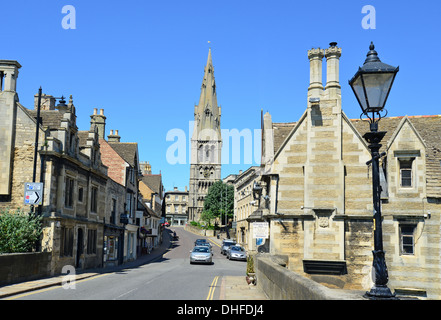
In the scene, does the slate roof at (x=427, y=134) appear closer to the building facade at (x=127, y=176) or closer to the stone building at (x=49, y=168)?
the stone building at (x=49, y=168)

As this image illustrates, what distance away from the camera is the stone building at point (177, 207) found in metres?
160

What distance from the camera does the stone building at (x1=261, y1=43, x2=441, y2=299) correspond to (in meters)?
17.6

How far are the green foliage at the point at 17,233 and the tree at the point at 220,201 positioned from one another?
283 feet

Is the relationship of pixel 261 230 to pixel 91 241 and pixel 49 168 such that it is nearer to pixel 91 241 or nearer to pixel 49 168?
pixel 49 168

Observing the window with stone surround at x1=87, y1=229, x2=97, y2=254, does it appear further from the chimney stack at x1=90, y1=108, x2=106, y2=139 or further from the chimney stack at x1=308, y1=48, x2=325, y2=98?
the chimney stack at x1=308, y1=48, x2=325, y2=98

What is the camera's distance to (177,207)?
16175cm

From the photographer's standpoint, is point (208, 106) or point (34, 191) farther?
point (208, 106)

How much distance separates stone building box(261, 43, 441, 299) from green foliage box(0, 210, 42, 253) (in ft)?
40.4

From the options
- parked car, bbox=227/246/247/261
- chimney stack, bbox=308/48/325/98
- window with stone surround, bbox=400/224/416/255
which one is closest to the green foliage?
chimney stack, bbox=308/48/325/98

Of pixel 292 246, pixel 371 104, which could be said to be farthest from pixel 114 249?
pixel 371 104

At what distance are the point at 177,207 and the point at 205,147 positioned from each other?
27439 millimetres

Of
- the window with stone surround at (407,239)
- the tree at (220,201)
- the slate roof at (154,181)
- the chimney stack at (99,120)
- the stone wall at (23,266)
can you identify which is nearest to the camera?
the stone wall at (23,266)

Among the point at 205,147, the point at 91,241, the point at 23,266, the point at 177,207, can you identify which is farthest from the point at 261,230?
the point at 177,207

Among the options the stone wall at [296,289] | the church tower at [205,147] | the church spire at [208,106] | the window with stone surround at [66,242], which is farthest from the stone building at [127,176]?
the church spire at [208,106]
